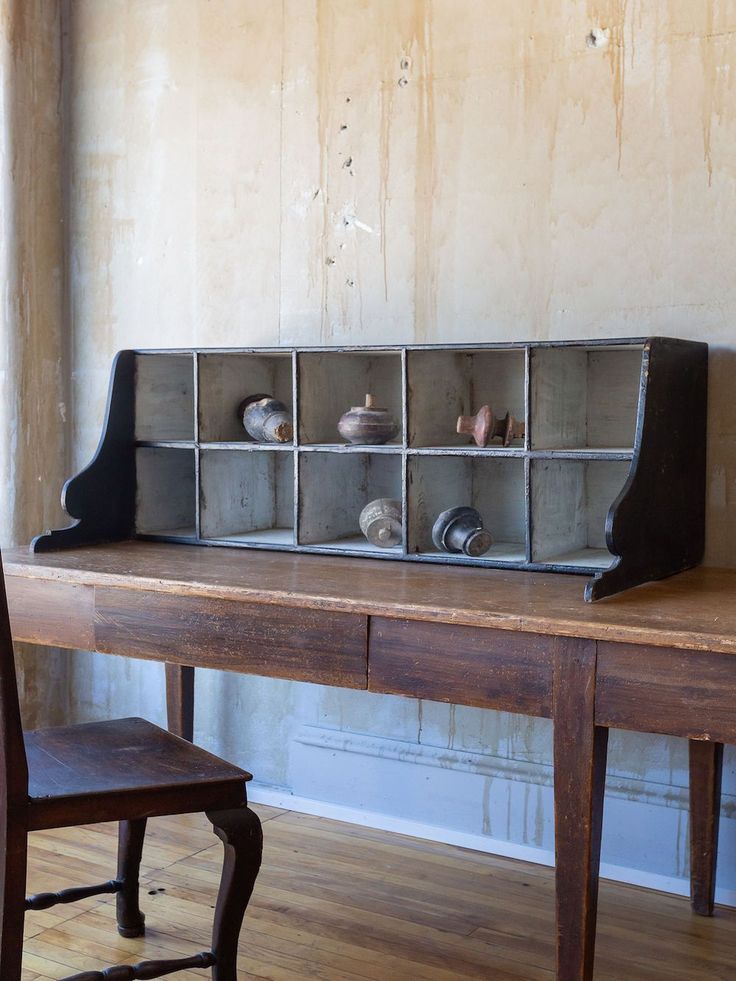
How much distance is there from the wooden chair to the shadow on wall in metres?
1.32

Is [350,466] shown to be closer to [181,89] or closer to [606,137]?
[606,137]

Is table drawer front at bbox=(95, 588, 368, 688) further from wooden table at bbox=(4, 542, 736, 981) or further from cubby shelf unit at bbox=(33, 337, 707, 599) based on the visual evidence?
cubby shelf unit at bbox=(33, 337, 707, 599)

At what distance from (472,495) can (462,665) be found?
39.8 inches

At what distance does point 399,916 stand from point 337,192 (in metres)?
1.99

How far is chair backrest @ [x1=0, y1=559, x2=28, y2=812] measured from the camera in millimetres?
1879

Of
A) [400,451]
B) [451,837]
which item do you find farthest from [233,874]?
[451,837]

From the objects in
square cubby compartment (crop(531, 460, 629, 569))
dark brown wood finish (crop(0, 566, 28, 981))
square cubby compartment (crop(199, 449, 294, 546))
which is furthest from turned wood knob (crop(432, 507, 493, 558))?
dark brown wood finish (crop(0, 566, 28, 981))

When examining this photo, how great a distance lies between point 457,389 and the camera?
9.79 ft

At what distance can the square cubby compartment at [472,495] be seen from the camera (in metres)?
2.80

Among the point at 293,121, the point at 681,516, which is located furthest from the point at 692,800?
the point at 293,121

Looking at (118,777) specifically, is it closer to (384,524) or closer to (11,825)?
(11,825)

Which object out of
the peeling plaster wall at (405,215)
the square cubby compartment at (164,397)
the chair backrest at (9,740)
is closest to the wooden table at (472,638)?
the square cubby compartment at (164,397)

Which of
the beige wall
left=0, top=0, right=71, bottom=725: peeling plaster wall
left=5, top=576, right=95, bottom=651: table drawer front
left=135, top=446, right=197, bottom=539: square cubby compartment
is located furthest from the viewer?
left=0, top=0, right=71, bottom=725: peeling plaster wall

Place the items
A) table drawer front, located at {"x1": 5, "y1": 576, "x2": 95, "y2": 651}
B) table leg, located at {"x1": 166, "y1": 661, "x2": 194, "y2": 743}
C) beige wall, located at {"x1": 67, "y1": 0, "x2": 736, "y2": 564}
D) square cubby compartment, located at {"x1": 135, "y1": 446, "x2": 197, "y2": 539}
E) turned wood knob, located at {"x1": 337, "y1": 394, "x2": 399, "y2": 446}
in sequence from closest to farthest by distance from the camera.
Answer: table drawer front, located at {"x1": 5, "y1": 576, "x2": 95, "y2": 651} → beige wall, located at {"x1": 67, "y1": 0, "x2": 736, "y2": 564} → turned wood knob, located at {"x1": 337, "y1": 394, "x2": 399, "y2": 446} → square cubby compartment, located at {"x1": 135, "y1": 446, "x2": 197, "y2": 539} → table leg, located at {"x1": 166, "y1": 661, "x2": 194, "y2": 743}
